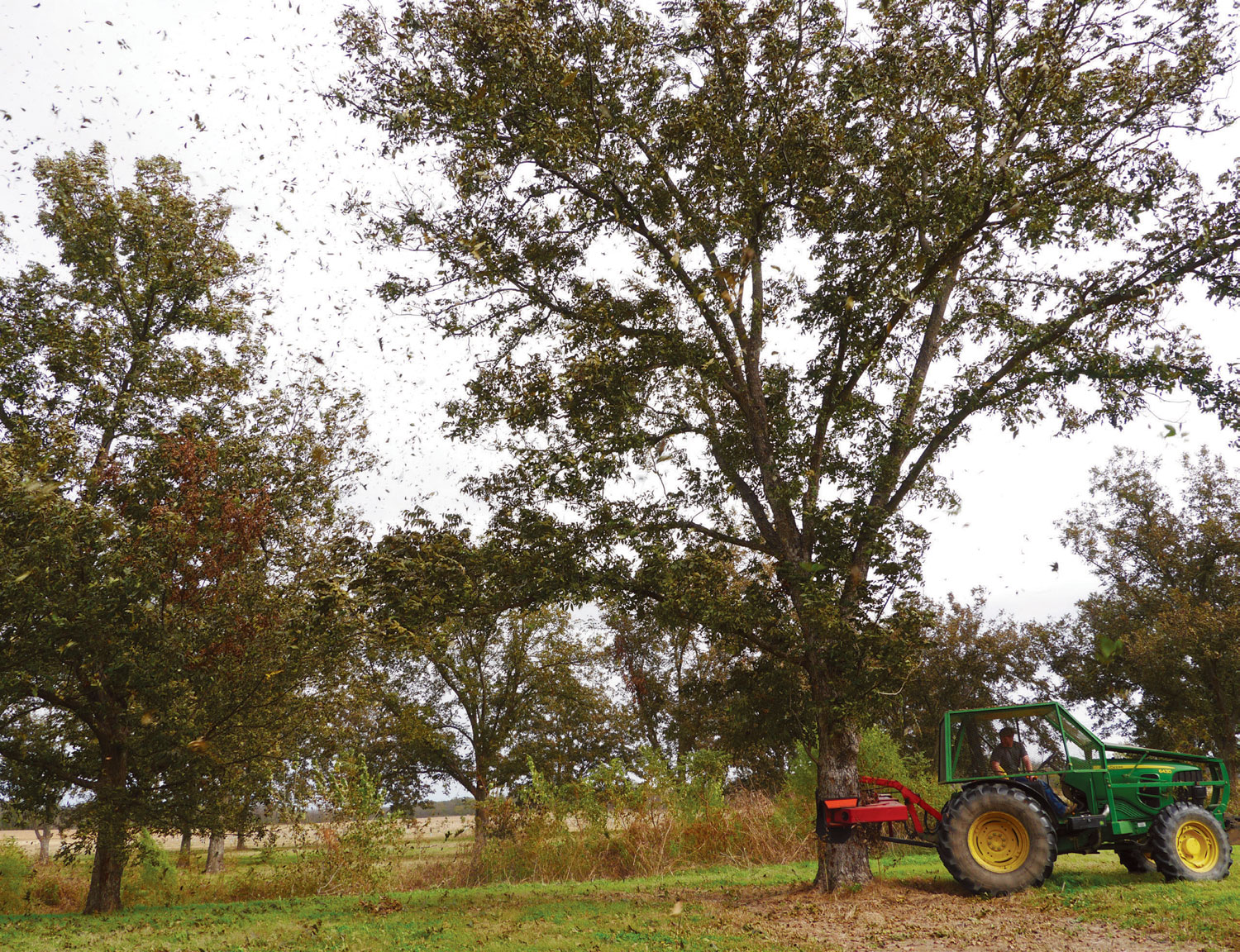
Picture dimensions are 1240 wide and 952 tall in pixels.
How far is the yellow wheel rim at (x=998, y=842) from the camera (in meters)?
9.75

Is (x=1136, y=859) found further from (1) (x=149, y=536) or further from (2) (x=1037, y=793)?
(1) (x=149, y=536)

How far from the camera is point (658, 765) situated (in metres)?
16.5

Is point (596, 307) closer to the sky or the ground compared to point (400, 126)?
closer to the ground

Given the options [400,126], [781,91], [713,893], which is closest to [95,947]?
[713,893]

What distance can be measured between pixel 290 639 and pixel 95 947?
4.15 meters

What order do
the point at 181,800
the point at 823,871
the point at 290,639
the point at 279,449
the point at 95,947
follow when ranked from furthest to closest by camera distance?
the point at 279,449
the point at 181,800
the point at 290,639
the point at 823,871
the point at 95,947

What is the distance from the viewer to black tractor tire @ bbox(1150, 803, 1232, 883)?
30.8 feet

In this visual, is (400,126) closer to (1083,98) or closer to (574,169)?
(574,169)

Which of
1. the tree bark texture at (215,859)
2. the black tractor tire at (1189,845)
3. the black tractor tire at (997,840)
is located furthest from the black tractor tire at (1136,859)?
the tree bark texture at (215,859)

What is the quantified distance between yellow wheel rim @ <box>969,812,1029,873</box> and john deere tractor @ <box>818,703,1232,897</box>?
0.01 m

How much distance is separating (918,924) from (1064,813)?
2.89m

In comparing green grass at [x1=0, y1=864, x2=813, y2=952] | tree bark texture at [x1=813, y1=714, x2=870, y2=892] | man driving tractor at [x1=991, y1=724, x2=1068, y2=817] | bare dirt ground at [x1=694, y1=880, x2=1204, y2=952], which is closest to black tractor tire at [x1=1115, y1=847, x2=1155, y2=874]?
man driving tractor at [x1=991, y1=724, x2=1068, y2=817]

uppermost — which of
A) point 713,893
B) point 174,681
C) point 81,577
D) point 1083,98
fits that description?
point 1083,98

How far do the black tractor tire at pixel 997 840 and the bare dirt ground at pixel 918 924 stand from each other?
0.35 meters
